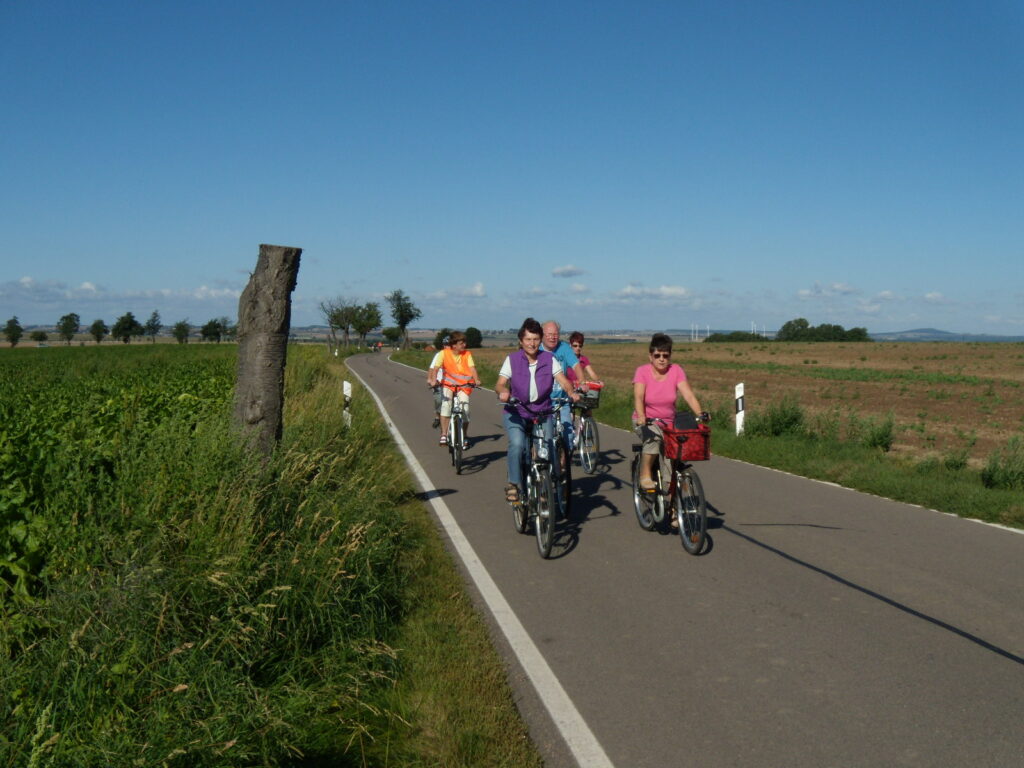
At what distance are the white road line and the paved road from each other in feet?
0.08

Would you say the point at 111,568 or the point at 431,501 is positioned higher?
the point at 111,568

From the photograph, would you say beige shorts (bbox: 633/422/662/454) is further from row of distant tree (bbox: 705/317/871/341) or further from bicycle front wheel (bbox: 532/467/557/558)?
row of distant tree (bbox: 705/317/871/341)

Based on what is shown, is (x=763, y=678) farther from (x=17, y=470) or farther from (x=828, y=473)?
(x=828, y=473)

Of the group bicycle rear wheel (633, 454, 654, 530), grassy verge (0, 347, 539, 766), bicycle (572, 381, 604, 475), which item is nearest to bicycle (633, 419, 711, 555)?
bicycle rear wheel (633, 454, 654, 530)

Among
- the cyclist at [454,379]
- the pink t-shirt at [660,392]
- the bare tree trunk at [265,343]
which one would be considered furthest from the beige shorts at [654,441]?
the cyclist at [454,379]

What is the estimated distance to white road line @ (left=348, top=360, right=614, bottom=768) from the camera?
4074 mm

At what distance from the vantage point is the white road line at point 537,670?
13.4 ft

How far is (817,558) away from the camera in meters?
7.41

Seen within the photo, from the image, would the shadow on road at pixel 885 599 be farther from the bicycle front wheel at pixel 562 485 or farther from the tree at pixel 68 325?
the tree at pixel 68 325

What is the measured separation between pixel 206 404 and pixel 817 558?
5975 millimetres

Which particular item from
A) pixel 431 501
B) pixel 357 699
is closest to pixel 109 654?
pixel 357 699

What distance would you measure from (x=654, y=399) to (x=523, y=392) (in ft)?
3.97

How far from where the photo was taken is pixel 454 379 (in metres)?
13.3

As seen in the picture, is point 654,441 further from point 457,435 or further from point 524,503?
point 457,435
